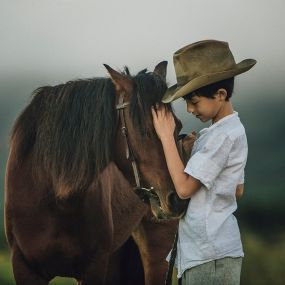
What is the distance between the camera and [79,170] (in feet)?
8.49

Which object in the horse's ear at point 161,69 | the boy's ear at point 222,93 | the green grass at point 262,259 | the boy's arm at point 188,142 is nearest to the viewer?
the boy's ear at point 222,93

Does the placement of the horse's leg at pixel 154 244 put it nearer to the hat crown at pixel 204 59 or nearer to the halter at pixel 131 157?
the halter at pixel 131 157

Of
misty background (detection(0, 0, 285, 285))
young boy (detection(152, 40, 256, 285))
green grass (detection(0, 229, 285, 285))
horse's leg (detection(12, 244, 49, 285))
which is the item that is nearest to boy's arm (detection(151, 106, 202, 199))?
young boy (detection(152, 40, 256, 285))

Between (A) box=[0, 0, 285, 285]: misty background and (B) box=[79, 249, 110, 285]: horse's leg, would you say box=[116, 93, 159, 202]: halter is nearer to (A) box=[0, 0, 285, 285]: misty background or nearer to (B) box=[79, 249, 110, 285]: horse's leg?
(B) box=[79, 249, 110, 285]: horse's leg

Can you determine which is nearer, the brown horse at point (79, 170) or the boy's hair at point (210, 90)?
the boy's hair at point (210, 90)

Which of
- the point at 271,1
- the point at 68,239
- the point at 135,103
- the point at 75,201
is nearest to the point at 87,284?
the point at 68,239

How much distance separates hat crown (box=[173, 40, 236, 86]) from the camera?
233 cm

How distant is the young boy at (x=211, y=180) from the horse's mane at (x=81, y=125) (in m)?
0.22

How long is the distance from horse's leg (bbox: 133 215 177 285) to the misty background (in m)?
0.46

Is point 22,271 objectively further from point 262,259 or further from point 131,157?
point 262,259

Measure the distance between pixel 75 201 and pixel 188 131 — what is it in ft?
2.69

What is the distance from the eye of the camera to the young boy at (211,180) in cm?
218

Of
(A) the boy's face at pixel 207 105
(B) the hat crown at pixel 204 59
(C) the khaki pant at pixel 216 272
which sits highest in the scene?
(B) the hat crown at pixel 204 59

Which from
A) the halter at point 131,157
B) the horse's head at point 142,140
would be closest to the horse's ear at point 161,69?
the horse's head at point 142,140
